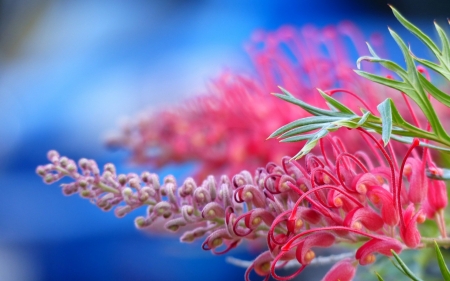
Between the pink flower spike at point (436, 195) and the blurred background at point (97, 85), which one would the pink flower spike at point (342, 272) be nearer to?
the pink flower spike at point (436, 195)

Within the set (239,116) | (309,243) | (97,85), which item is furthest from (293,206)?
(97,85)

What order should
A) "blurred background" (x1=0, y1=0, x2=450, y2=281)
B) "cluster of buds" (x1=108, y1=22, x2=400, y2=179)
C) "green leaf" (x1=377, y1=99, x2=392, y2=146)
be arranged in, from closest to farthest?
"green leaf" (x1=377, y1=99, x2=392, y2=146) < "cluster of buds" (x1=108, y1=22, x2=400, y2=179) < "blurred background" (x1=0, y1=0, x2=450, y2=281)

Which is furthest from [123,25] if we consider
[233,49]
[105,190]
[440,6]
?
[105,190]

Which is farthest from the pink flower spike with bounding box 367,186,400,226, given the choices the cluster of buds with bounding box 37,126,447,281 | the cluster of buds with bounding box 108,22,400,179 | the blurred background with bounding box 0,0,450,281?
the blurred background with bounding box 0,0,450,281

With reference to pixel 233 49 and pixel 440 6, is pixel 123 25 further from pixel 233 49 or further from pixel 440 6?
pixel 440 6

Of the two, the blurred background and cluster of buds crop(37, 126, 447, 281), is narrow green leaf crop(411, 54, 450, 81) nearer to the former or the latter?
cluster of buds crop(37, 126, 447, 281)

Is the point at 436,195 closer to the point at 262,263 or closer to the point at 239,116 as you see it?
the point at 262,263
